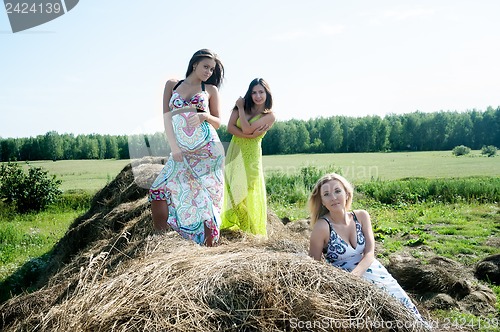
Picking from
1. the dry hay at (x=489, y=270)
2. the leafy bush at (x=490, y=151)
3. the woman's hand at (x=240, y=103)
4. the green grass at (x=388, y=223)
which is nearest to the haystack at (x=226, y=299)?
the green grass at (x=388, y=223)

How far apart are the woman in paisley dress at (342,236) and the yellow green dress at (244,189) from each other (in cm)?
132

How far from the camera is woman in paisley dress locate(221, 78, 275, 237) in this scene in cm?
501

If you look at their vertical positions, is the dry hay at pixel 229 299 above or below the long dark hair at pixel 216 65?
below

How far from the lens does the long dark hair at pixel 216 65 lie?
420 cm

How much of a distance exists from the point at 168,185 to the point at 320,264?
1950 mm

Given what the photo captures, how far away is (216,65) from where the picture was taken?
443 centimetres

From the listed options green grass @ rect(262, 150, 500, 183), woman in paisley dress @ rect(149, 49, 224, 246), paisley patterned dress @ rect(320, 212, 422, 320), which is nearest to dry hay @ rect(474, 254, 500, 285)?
paisley patterned dress @ rect(320, 212, 422, 320)

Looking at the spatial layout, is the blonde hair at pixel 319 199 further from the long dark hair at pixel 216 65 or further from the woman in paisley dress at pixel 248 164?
the long dark hair at pixel 216 65

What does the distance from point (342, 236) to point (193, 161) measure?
63.1 inches

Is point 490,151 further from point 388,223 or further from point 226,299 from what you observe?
point 226,299

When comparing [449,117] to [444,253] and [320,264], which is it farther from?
[320,264]

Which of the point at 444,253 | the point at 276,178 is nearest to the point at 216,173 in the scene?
the point at 444,253

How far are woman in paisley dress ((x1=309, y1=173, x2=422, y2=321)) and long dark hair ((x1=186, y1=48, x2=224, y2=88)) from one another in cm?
153

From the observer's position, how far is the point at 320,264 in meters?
2.79
